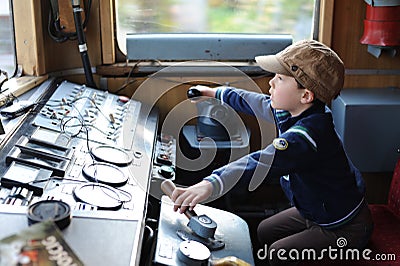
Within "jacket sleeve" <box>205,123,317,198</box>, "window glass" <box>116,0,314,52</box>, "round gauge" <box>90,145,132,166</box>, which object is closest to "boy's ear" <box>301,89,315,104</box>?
"jacket sleeve" <box>205,123,317,198</box>

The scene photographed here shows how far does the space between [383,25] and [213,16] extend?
77cm

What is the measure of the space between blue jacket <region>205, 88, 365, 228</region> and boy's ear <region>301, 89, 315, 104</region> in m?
0.04

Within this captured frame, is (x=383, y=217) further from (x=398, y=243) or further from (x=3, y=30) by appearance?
(x=3, y=30)

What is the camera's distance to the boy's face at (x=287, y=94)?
178 centimetres

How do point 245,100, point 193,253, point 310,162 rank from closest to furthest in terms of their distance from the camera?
point 193,253 < point 310,162 < point 245,100

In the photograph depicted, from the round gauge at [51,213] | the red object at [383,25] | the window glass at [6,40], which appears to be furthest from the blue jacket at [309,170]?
the window glass at [6,40]

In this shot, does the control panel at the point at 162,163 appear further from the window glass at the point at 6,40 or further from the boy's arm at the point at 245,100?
the window glass at the point at 6,40

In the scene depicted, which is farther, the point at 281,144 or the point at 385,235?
the point at 385,235

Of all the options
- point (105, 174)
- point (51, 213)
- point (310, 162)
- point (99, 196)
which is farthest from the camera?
point (310, 162)

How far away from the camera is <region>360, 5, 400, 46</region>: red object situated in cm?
246

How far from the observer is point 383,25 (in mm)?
2475

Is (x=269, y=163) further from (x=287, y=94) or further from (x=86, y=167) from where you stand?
(x=86, y=167)

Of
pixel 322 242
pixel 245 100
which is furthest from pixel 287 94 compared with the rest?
pixel 322 242

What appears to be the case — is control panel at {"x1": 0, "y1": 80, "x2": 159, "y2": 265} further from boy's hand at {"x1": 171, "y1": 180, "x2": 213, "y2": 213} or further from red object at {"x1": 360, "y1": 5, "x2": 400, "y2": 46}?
red object at {"x1": 360, "y1": 5, "x2": 400, "y2": 46}
